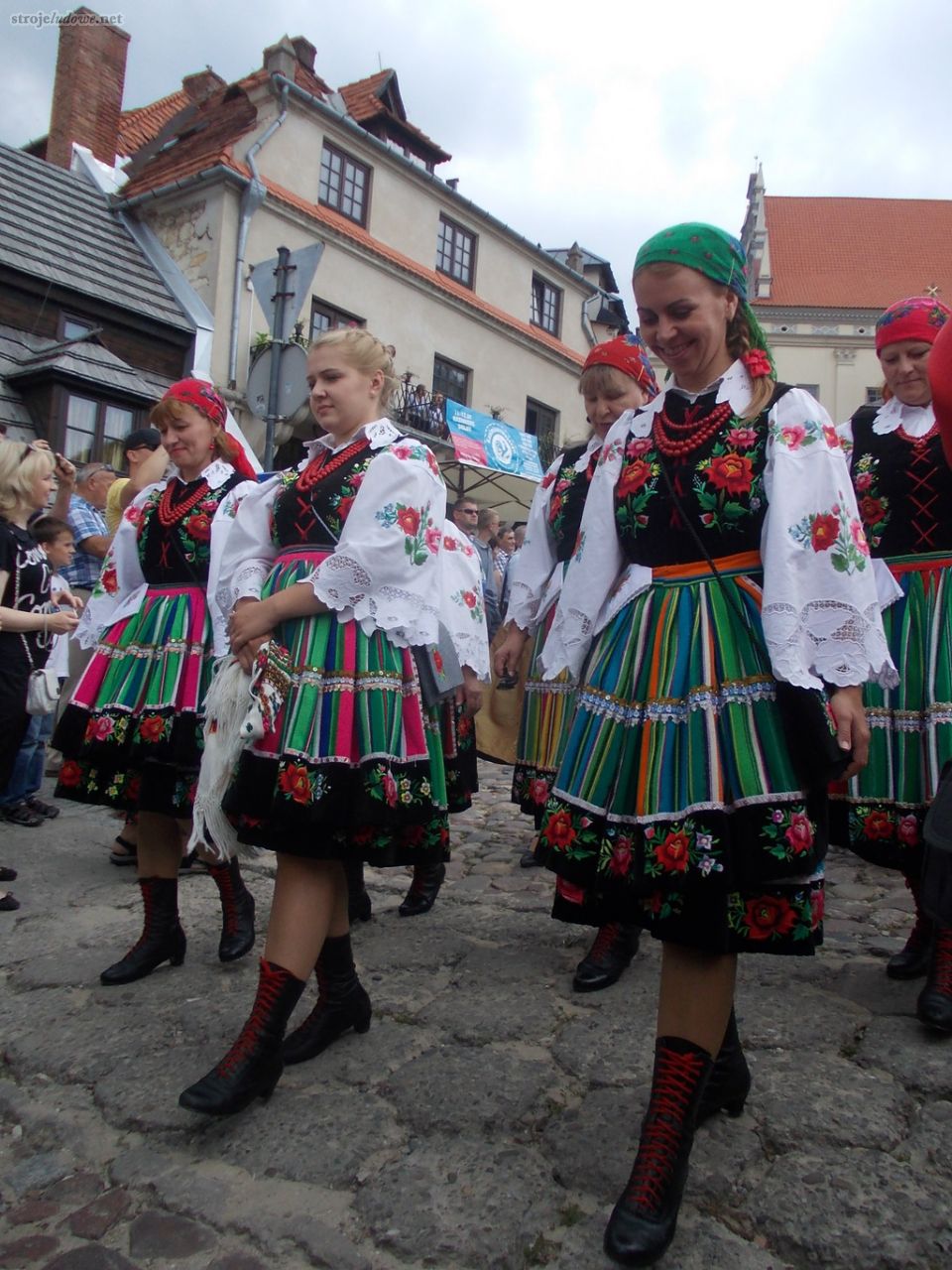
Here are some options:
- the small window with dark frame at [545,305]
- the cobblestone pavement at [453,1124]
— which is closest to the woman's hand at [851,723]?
the cobblestone pavement at [453,1124]

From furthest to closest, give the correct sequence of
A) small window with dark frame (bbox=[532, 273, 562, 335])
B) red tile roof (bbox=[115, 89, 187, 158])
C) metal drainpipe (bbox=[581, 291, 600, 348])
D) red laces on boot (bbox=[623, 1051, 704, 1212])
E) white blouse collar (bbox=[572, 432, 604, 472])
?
1. metal drainpipe (bbox=[581, 291, 600, 348])
2. small window with dark frame (bbox=[532, 273, 562, 335])
3. red tile roof (bbox=[115, 89, 187, 158])
4. white blouse collar (bbox=[572, 432, 604, 472])
5. red laces on boot (bbox=[623, 1051, 704, 1212])

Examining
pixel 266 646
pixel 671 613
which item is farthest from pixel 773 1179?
pixel 266 646

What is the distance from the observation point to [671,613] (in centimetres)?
190

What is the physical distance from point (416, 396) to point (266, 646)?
16.1 m

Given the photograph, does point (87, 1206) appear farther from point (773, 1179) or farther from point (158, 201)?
point (158, 201)

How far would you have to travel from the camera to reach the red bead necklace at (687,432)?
6.41ft

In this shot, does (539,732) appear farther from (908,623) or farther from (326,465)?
(326,465)

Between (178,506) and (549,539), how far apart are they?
1276 mm

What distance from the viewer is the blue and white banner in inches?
634

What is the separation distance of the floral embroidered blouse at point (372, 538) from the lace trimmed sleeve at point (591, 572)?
353 mm

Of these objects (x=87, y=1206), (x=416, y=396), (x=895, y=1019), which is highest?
(x=416, y=396)

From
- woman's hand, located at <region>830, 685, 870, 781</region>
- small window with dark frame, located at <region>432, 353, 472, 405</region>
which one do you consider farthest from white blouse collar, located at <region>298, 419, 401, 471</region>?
small window with dark frame, located at <region>432, 353, 472, 405</region>

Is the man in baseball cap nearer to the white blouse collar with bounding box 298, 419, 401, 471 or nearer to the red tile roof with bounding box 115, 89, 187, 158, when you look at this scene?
the white blouse collar with bounding box 298, 419, 401, 471

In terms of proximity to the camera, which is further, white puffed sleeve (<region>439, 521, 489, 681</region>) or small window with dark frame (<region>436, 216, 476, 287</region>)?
small window with dark frame (<region>436, 216, 476, 287</region>)
